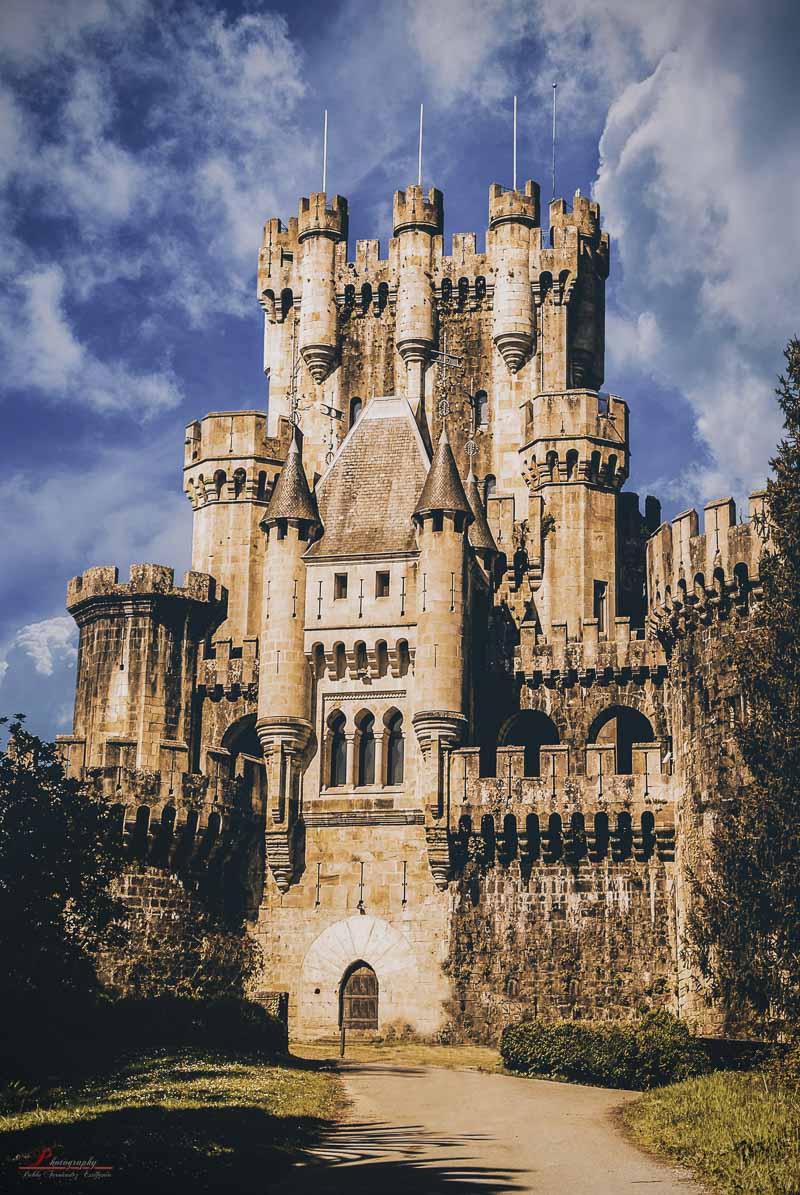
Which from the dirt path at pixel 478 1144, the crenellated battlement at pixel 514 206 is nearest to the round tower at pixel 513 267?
the crenellated battlement at pixel 514 206

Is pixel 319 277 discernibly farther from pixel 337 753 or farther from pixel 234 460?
pixel 337 753

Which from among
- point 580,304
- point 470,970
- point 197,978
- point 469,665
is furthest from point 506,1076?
point 580,304

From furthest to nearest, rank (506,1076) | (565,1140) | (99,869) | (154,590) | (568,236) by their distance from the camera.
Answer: (568,236), (154,590), (99,869), (506,1076), (565,1140)

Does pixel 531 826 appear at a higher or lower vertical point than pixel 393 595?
lower

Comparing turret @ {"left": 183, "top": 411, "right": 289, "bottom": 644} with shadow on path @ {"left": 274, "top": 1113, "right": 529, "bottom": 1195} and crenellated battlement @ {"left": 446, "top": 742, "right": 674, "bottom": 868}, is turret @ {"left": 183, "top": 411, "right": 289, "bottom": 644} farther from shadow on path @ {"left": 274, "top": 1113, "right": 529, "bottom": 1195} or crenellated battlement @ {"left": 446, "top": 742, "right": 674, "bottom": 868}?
shadow on path @ {"left": 274, "top": 1113, "right": 529, "bottom": 1195}

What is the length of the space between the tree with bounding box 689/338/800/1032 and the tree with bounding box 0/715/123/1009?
18.0 meters

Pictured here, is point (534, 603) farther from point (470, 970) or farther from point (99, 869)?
point (99, 869)

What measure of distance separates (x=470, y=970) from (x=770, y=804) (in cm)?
1220

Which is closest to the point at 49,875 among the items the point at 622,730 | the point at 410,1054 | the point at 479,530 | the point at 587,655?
the point at 410,1054

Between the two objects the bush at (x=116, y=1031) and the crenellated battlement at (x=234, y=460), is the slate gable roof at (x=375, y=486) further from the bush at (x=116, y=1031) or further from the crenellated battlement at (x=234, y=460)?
the bush at (x=116, y=1031)

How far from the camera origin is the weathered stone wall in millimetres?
59812

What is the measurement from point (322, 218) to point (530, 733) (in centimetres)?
2845

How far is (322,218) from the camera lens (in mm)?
85125

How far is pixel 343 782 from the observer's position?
64750 millimetres
